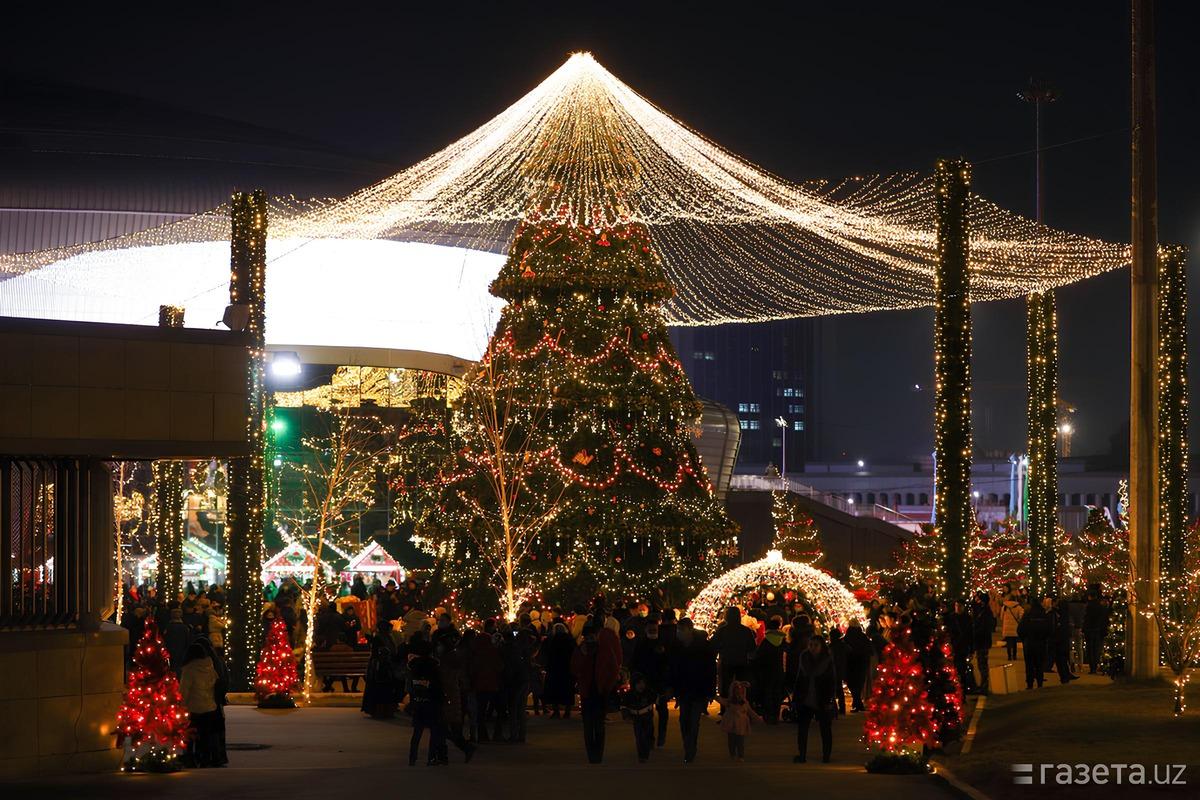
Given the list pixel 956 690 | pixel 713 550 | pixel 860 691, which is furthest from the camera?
pixel 713 550

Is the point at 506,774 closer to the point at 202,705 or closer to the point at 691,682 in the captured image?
the point at 691,682

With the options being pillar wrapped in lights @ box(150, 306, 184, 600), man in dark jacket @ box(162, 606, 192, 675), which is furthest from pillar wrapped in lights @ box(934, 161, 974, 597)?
pillar wrapped in lights @ box(150, 306, 184, 600)

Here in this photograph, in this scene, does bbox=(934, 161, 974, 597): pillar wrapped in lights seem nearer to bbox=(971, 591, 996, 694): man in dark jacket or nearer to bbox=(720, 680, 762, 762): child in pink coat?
bbox=(971, 591, 996, 694): man in dark jacket

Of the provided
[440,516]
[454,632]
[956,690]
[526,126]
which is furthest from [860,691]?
[440,516]

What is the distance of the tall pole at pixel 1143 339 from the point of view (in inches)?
761

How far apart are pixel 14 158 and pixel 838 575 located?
121 feet

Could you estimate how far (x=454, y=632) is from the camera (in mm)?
16125

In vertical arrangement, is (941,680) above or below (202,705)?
above

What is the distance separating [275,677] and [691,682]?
7.54 metres

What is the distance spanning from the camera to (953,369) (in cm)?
2106

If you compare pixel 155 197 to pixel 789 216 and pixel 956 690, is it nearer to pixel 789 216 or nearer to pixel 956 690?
pixel 789 216

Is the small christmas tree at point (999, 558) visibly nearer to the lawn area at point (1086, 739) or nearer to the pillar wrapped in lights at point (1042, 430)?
the pillar wrapped in lights at point (1042, 430)

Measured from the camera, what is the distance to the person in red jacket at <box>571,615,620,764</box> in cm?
1528

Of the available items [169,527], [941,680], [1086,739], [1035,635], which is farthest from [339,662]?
[1086,739]
